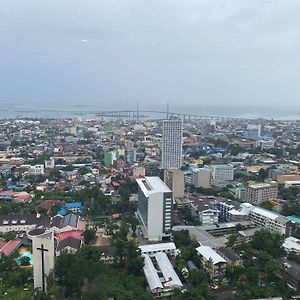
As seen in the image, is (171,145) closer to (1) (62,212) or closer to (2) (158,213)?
(1) (62,212)

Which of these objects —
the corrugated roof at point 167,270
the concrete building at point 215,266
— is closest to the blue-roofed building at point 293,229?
the concrete building at point 215,266

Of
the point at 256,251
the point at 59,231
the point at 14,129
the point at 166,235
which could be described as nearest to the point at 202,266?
the point at 256,251

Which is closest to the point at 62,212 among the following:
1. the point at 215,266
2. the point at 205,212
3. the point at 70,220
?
the point at 70,220

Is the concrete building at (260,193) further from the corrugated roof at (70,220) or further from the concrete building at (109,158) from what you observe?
the concrete building at (109,158)

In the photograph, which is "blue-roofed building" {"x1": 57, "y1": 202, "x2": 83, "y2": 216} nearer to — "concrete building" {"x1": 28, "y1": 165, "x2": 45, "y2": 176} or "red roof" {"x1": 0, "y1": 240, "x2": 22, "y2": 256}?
"red roof" {"x1": 0, "y1": 240, "x2": 22, "y2": 256}

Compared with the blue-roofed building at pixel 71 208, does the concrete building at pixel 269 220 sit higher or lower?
higher

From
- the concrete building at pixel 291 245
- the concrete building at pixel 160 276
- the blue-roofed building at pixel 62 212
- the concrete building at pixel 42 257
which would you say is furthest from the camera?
the blue-roofed building at pixel 62 212

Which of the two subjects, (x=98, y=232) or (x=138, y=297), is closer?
(x=138, y=297)

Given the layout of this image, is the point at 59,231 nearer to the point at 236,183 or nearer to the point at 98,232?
the point at 98,232
